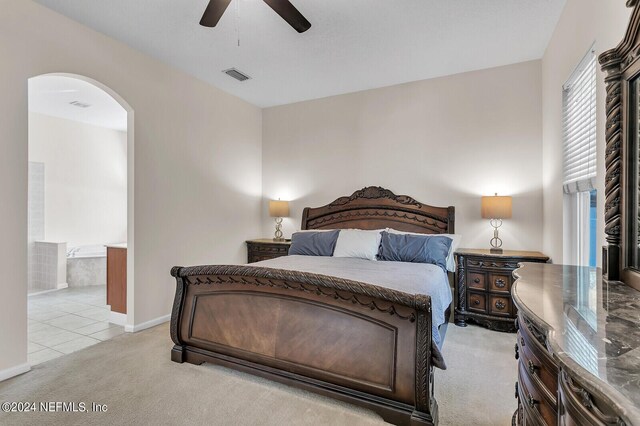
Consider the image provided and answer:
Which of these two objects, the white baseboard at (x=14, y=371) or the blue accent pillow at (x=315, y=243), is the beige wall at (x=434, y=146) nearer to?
the blue accent pillow at (x=315, y=243)

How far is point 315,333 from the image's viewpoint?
2234mm

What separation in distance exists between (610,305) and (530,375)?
0.37 metres

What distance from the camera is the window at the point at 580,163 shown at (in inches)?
89.3

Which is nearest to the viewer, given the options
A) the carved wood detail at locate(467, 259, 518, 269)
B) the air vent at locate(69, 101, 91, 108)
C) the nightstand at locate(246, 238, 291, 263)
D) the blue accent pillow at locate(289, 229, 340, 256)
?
the carved wood detail at locate(467, 259, 518, 269)

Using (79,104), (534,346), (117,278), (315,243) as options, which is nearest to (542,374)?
(534,346)

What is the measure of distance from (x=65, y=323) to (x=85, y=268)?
2.22 m

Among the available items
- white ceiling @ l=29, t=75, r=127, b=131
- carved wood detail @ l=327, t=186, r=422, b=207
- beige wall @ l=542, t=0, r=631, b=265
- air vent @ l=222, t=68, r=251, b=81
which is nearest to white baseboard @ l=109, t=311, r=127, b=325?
white ceiling @ l=29, t=75, r=127, b=131

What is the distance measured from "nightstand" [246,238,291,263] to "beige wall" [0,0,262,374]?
16 cm

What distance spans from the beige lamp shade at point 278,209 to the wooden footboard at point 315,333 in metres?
2.33

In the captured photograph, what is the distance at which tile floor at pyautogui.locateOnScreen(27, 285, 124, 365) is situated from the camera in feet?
10.1

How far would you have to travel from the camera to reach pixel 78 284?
Result: 221 inches

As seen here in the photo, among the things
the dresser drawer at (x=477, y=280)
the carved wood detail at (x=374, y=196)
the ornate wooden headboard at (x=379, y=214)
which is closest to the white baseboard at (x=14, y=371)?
the ornate wooden headboard at (x=379, y=214)

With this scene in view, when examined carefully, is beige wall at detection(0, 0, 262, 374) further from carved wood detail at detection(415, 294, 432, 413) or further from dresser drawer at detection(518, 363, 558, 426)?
dresser drawer at detection(518, 363, 558, 426)

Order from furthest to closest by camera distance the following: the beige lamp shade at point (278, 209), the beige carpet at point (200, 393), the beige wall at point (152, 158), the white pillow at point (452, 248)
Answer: the beige lamp shade at point (278, 209) → the white pillow at point (452, 248) → the beige wall at point (152, 158) → the beige carpet at point (200, 393)
